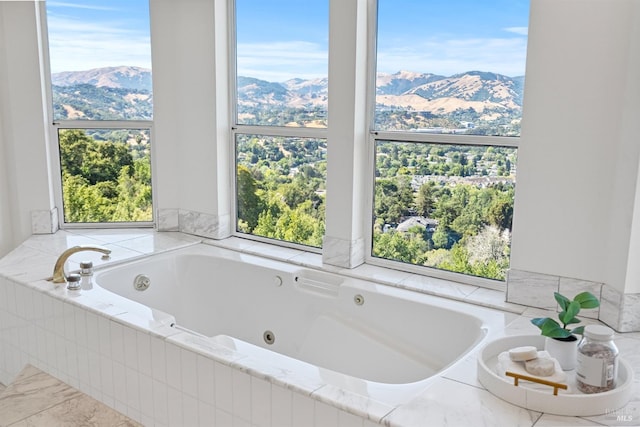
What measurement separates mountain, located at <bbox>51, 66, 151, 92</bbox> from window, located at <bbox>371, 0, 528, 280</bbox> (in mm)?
1757

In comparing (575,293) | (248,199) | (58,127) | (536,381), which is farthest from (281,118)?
(536,381)

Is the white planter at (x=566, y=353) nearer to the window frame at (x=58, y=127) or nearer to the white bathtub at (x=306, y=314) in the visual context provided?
the white bathtub at (x=306, y=314)

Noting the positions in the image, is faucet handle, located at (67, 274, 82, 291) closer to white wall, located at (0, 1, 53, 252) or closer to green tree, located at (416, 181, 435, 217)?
white wall, located at (0, 1, 53, 252)

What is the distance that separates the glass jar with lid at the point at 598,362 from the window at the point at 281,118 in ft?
6.33

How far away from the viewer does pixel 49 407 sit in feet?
8.81

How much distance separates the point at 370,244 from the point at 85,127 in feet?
7.06

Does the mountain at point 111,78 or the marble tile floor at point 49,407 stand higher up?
the mountain at point 111,78

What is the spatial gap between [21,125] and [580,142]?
3.36m

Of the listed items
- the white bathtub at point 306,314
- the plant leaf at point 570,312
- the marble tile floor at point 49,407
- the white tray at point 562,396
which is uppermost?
the plant leaf at point 570,312

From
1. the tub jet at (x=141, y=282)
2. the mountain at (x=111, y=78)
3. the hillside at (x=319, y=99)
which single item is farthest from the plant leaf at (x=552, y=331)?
the mountain at (x=111, y=78)

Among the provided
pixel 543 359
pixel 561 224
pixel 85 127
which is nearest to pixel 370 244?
pixel 561 224

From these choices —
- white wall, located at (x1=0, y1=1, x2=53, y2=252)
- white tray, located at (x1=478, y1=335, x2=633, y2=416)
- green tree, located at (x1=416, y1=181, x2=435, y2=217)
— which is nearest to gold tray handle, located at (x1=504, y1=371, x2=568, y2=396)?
white tray, located at (x1=478, y1=335, x2=633, y2=416)

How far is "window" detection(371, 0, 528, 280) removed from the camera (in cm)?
283

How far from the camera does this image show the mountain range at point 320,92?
2.86 metres
